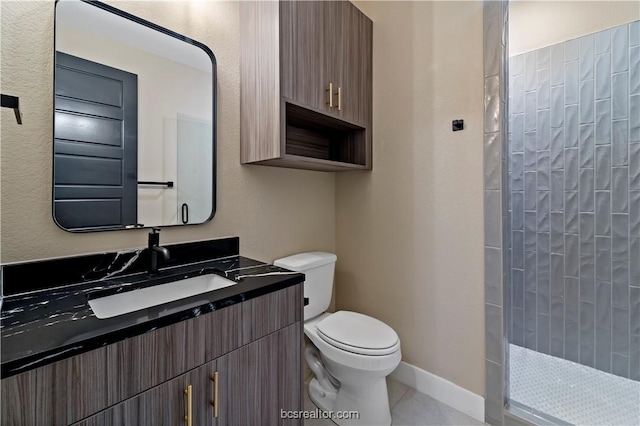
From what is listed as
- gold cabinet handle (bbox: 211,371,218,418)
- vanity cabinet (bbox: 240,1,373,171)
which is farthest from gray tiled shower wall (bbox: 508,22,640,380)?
gold cabinet handle (bbox: 211,371,218,418)

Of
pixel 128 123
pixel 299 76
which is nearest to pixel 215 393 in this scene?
pixel 128 123

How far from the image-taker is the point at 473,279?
161 centimetres

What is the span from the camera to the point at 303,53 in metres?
1.49

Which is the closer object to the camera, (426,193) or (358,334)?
(358,334)

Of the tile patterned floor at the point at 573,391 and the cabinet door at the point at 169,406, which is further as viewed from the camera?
the tile patterned floor at the point at 573,391

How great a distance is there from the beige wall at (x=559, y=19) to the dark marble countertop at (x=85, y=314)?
1975mm

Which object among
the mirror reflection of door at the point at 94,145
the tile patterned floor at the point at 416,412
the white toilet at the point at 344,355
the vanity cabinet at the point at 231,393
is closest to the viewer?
the vanity cabinet at the point at 231,393

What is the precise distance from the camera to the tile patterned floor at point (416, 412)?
1572 millimetres

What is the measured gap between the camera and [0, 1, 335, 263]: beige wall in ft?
3.22

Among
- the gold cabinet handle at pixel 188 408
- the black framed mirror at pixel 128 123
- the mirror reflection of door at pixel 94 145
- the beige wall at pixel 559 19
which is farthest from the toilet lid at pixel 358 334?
the beige wall at pixel 559 19

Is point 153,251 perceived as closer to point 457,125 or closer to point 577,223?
point 457,125

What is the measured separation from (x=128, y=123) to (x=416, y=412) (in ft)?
6.59

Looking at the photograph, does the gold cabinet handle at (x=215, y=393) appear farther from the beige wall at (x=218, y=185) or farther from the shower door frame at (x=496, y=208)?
the shower door frame at (x=496, y=208)

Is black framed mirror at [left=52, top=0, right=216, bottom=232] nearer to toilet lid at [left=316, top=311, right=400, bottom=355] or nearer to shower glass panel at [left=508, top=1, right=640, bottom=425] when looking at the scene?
toilet lid at [left=316, top=311, right=400, bottom=355]
